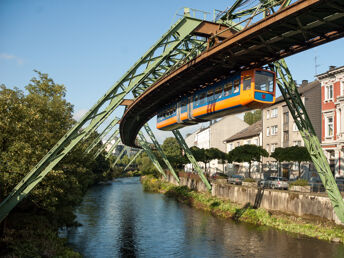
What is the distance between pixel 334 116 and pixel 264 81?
21.6 m

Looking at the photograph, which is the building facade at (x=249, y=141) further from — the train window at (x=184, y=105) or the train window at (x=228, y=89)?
the train window at (x=228, y=89)

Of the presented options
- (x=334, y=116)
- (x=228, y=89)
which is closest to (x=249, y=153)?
(x=334, y=116)

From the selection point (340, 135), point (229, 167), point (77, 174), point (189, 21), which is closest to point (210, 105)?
point (189, 21)

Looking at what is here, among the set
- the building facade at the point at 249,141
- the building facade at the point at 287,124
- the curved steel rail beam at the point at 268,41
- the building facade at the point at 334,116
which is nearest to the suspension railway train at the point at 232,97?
the curved steel rail beam at the point at 268,41

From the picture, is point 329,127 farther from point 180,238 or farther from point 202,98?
point 180,238

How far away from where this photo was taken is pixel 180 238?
22766mm

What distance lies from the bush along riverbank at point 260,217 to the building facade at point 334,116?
476 inches

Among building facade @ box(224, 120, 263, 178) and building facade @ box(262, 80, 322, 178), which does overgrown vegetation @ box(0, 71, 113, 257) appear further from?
building facade @ box(224, 120, 263, 178)

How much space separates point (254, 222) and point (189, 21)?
679 inches

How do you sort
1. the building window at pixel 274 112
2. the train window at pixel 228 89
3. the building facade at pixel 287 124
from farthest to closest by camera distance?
the building window at pixel 274 112 < the building facade at pixel 287 124 < the train window at pixel 228 89

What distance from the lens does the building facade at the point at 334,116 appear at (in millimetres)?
33375

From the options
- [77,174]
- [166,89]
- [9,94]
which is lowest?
[77,174]

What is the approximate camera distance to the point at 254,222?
2612 centimetres

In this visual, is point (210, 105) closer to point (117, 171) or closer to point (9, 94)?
point (9, 94)
